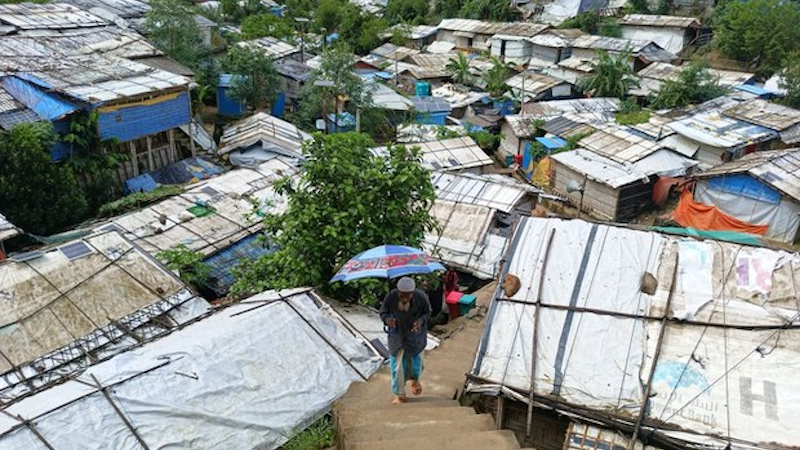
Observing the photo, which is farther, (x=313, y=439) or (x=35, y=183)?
(x=35, y=183)

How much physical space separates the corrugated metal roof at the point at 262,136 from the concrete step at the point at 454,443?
17718 millimetres

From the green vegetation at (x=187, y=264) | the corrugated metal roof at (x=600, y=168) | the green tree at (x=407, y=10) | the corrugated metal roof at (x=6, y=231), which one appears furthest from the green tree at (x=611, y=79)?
the corrugated metal roof at (x=6, y=231)

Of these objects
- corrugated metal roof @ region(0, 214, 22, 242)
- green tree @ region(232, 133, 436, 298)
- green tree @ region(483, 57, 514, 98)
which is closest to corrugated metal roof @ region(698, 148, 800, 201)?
green tree @ region(232, 133, 436, 298)

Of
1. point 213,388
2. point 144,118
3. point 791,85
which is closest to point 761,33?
point 791,85

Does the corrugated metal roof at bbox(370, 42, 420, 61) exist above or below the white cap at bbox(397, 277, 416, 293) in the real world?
below

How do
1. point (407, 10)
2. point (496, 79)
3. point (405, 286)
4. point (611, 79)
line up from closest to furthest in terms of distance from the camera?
point (405, 286), point (611, 79), point (496, 79), point (407, 10)

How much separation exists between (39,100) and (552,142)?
18.8 m

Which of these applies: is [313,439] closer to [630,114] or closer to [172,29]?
[172,29]

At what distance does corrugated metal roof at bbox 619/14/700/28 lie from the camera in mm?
38575

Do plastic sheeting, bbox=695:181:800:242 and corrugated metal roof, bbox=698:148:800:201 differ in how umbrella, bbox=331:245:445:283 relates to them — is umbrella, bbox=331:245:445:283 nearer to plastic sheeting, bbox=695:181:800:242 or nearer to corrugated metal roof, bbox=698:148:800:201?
corrugated metal roof, bbox=698:148:800:201

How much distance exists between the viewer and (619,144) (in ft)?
75.5

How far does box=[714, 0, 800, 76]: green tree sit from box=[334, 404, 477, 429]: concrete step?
3573cm

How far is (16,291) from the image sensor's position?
9.54m

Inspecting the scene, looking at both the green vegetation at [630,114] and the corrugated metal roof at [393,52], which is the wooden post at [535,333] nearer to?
the green vegetation at [630,114]
